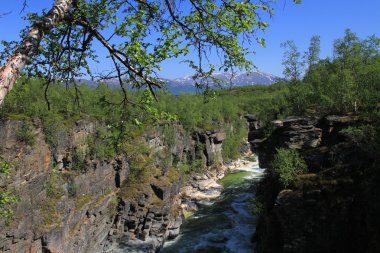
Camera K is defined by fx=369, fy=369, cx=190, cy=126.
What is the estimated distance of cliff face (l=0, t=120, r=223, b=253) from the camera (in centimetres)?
2623

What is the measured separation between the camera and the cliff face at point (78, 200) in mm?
26234

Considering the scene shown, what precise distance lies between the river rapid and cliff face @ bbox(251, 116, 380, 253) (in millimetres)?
9729

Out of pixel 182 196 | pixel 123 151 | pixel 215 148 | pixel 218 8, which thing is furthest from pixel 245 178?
pixel 218 8

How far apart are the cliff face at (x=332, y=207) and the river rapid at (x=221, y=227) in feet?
31.9

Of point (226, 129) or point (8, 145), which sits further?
point (226, 129)

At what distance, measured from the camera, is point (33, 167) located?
2797cm

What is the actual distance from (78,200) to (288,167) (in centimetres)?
1809

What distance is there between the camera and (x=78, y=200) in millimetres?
32312

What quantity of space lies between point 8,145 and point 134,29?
859 inches

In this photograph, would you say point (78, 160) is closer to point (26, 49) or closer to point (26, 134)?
point (26, 134)

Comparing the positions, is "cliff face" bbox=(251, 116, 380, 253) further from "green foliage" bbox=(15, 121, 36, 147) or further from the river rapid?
"green foliage" bbox=(15, 121, 36, 147)

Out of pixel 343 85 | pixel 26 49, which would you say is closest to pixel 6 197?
pixel 26 49

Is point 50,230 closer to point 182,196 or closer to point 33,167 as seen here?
Answer: point 33,167

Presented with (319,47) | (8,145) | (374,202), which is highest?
(319,47)
